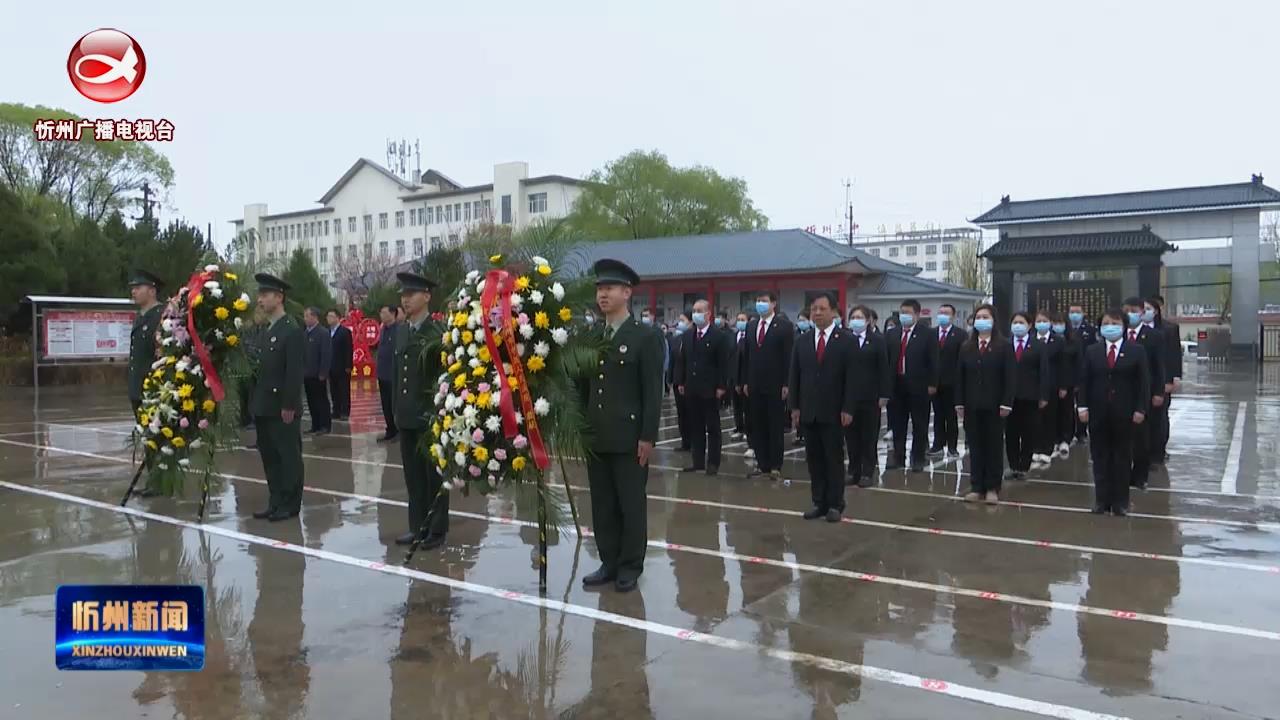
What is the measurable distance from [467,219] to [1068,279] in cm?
4850

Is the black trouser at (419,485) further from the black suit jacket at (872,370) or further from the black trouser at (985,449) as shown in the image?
the black trouser at (985,449)

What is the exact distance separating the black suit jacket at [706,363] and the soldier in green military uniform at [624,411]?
4.26 metres

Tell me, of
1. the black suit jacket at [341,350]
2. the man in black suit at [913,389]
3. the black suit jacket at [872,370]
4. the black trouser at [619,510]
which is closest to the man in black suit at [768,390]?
the black suit jacket at [872,370]

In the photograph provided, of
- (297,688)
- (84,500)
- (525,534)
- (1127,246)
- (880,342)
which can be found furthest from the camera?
(1127,246)

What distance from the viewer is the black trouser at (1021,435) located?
9672 millimetres

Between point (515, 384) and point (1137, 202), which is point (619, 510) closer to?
point (515, 384)

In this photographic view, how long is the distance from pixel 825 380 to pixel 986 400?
160 centimetres

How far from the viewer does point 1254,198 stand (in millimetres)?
28078

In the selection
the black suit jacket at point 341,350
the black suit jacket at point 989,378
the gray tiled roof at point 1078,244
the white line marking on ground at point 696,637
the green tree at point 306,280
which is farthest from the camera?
the green tree at point 306,280

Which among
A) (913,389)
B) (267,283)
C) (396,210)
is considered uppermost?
(396,210)

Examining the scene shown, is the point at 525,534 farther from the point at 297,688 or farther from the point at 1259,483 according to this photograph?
the point at 1259,483

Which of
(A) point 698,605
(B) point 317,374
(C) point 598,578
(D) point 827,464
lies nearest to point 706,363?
(D) point 827,464

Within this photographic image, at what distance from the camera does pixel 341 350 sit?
47.3ft

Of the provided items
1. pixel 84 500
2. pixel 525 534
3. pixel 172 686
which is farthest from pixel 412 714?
pixel 84 500
